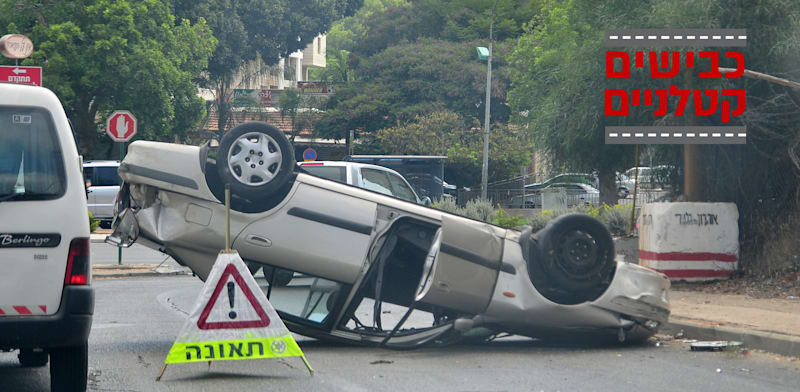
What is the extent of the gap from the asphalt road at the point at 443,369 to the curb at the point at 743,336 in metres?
0.17

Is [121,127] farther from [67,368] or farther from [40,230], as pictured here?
[40,230]

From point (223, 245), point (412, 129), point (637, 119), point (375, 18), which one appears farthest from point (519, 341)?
point (375, 18)

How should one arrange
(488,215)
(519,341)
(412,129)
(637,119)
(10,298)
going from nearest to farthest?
(10,298) → (519,341) → (637,119) → (488,215) → (412,129)

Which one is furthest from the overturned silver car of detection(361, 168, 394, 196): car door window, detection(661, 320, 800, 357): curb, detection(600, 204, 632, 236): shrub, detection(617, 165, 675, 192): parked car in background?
detection(600, 204, 632, 236): shrub

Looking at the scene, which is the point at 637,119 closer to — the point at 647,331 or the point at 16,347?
the point at 647,331

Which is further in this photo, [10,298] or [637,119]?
[637,119]

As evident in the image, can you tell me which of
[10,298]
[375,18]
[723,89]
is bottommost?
[10,298]

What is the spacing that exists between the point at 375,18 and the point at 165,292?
50.6 meters

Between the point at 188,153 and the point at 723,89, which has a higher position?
the point at 723,89

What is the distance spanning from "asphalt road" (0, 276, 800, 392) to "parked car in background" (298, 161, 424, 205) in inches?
274

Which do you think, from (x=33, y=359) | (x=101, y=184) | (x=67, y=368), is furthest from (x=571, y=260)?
(x=101, y=184)

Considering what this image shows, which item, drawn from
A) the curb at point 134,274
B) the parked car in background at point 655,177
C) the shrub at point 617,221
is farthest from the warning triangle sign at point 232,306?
the shrub at point 617,221

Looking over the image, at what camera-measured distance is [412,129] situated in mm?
51875

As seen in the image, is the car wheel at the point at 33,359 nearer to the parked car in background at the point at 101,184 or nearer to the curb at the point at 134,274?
the curb at the point at 134,274
